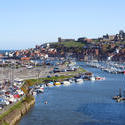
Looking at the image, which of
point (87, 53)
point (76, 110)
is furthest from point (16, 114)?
point (87, 53)

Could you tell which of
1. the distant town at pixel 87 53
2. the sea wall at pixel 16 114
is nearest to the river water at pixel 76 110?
the sea wall at pixel 16 114

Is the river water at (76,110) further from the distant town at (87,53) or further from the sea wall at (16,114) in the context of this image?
the distant town at (87,53)

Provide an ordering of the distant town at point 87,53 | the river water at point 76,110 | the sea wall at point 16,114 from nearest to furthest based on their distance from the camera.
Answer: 1. the sea wall at point 16,114
2. the river water at point 76,110
3. the distant town at point 87,53

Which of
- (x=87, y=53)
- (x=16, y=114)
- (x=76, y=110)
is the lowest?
(x=76, y=110)

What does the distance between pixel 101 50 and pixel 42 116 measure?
77841 mm

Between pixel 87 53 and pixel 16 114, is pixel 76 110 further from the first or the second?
pixel 87 53

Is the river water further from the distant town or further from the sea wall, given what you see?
the distant town

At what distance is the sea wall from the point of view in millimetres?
18538

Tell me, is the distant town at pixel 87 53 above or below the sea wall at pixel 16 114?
above

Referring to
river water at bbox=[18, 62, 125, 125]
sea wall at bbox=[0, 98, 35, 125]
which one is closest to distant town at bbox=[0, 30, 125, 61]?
river water at bbox=[18, 62, 125, 125]

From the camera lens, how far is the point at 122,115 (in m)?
22.1

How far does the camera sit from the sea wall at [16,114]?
18538 mm

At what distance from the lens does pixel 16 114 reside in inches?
806

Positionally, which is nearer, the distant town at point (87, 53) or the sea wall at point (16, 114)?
the sea wall at point (16, 114)
